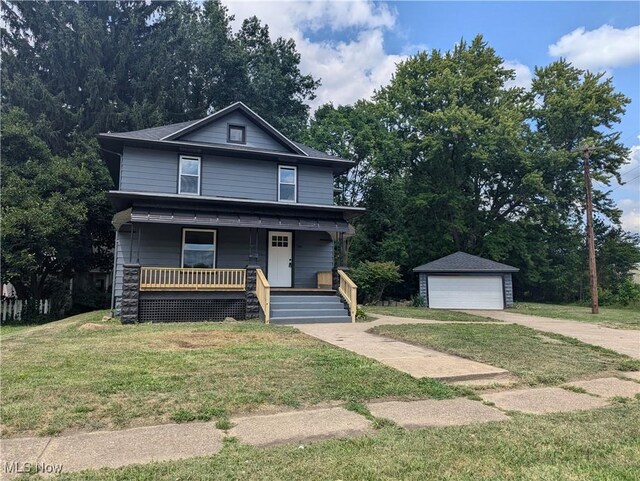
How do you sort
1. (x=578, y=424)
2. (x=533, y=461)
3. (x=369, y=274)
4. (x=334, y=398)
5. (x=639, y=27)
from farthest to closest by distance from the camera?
(x=369, y=274) < (x=639, y=27) < (x=334, y=398) < (x=578, y=424) < (x=533, y=461)

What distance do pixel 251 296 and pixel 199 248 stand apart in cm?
321

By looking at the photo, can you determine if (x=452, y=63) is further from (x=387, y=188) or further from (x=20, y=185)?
(x=20, y=185)

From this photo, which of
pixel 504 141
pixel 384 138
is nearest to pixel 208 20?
pixel 384 138

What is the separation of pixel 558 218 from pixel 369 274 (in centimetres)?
1481

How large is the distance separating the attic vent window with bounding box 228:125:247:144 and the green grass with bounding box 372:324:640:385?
351 inches

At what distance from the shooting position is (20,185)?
1673 centimetres

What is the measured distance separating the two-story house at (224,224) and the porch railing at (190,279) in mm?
30

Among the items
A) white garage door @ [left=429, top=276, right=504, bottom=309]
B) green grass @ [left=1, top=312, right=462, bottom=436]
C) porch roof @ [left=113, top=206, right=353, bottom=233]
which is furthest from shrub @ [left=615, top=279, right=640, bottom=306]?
green grass @ [left=1, top=312, right=462, bottom=436]

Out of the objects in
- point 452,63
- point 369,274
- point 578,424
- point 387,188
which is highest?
point 452,63

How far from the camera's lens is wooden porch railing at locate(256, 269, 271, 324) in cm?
1148

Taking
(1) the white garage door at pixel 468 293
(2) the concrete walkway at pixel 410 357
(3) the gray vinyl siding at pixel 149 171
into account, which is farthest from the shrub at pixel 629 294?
(3) the gray vinyl siding at pixel 149 171

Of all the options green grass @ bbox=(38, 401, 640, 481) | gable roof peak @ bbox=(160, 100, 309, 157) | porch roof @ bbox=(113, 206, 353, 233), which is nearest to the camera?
green grass @ bbox=(38, 401, 640, 481)

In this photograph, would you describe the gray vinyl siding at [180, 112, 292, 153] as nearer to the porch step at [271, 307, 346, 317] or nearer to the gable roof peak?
the gable roof peak

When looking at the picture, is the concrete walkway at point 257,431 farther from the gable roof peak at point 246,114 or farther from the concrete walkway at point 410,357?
the gable roof peak at point 246,114
